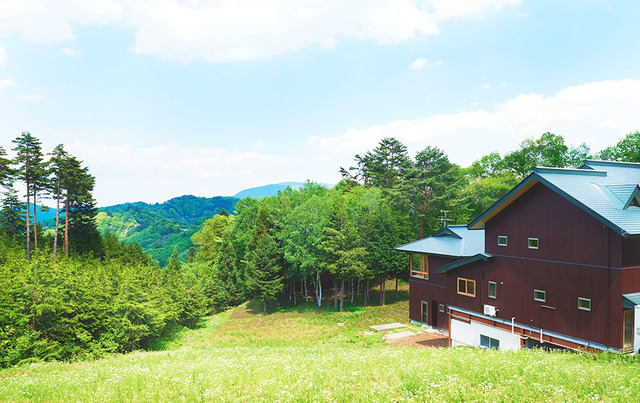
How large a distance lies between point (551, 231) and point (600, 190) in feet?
10.1

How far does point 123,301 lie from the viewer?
87.5 ft

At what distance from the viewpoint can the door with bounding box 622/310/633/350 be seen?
14812 millimetres

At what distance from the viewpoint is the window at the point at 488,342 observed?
19.4 metres

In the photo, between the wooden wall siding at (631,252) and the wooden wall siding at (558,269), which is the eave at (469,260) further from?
the wooden wall siding at (631,252)

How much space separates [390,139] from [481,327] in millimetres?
44774

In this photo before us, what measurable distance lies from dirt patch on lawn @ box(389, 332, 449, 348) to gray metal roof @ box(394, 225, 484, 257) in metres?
5.88

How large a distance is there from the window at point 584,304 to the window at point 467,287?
20.7 ft

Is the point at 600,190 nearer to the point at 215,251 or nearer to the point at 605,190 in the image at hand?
the point at 605,190

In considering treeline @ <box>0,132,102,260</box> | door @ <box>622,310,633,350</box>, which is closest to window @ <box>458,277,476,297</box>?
door @ <box>622,310,633,350</box>

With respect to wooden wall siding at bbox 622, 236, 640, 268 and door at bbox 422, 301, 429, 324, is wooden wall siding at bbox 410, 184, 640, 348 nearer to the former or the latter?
wooden wall siding at bbox 622, 236, 640, 268

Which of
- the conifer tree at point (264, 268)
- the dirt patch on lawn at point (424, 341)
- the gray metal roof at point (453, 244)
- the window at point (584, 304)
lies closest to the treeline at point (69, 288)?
the conifer tree at point (264, 268)

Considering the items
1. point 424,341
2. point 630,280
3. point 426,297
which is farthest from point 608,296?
point 426,297

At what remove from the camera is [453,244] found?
2594 cm

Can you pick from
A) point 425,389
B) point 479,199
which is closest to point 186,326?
point 425,389
